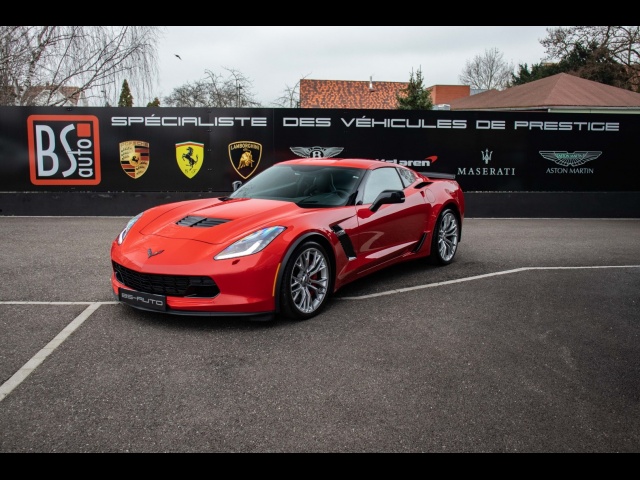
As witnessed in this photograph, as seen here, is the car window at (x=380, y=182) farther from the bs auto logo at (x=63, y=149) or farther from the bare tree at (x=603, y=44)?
the bare tree at (x=603, y=44)

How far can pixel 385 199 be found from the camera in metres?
5.70

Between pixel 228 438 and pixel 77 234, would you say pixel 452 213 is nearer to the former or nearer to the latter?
pixel 228 438

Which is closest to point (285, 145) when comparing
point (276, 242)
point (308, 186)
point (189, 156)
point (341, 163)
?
point (189, 156)

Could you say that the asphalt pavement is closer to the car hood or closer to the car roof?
the car hood

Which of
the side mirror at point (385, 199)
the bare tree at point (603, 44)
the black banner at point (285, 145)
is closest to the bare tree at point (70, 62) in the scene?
the black banner at point (285, 145)

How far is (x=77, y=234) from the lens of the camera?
358 inches

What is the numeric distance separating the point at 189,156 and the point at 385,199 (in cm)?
696

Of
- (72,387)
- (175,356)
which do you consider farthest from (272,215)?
(72,387)

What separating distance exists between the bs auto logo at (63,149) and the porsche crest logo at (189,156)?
169 centimetres

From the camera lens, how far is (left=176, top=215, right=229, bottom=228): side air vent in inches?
192

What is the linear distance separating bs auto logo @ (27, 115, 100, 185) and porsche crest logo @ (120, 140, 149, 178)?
20.6 inches
